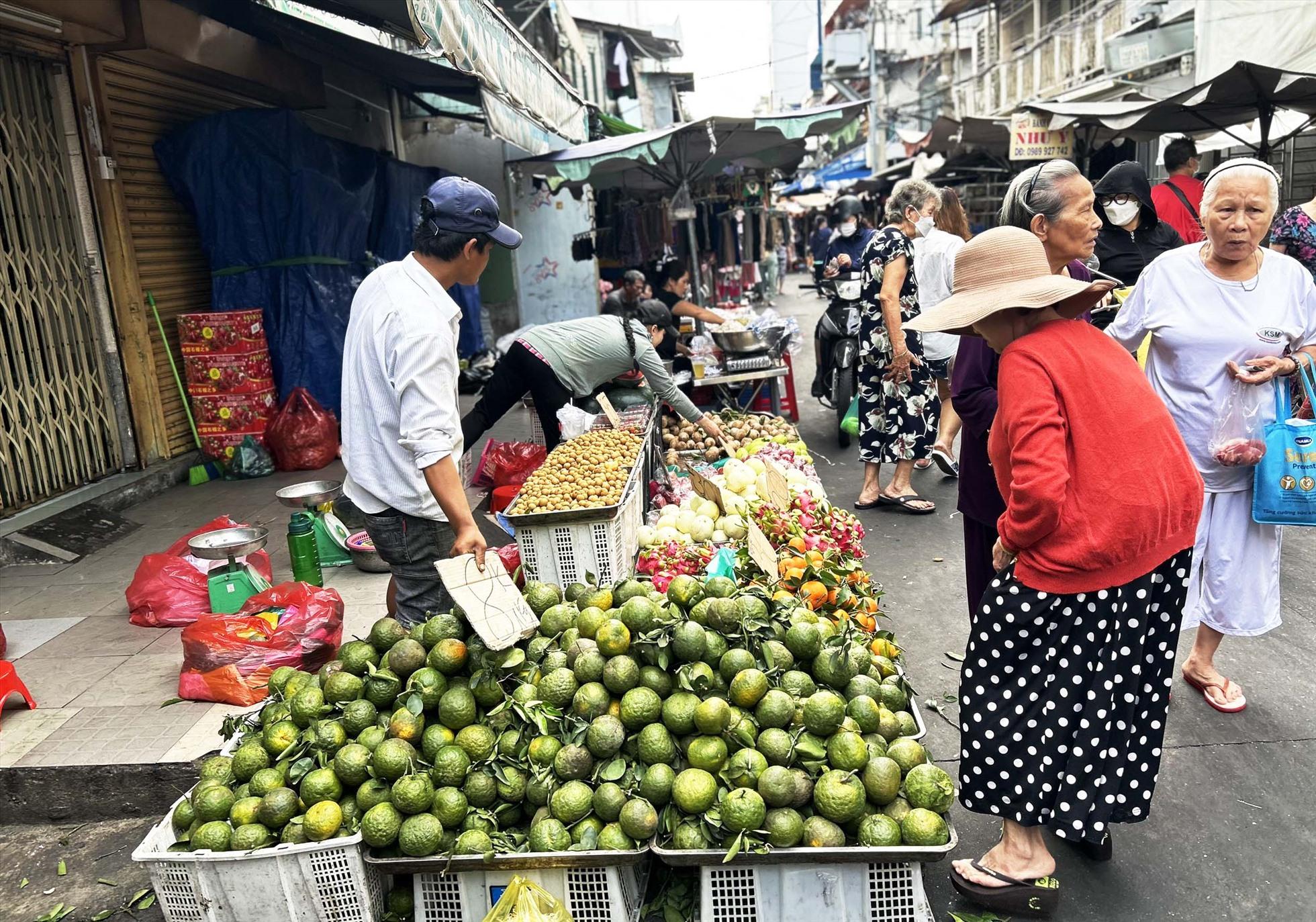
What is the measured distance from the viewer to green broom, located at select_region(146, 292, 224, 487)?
7.23 metres

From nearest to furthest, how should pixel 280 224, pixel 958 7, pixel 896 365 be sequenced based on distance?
pixel 896 365 < pixel 280 224 < pixel 958 7

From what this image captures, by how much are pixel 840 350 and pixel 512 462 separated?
3.55 m

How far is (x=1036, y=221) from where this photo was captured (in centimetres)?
290

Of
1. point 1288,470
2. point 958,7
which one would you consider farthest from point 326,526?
point 958,7

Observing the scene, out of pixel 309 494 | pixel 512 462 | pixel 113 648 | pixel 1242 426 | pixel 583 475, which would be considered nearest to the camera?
pixel 1242 426

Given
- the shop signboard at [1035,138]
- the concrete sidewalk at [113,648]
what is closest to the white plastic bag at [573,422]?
the concrete sidewalk at [113,648]

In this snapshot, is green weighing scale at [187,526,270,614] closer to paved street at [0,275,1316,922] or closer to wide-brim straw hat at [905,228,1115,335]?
paved street at [0,275,1316,922]

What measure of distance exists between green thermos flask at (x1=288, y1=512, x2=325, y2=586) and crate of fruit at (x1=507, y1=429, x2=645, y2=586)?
1.35 m

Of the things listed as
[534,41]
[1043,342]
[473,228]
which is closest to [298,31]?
[473,228]

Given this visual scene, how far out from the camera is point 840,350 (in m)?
8.42

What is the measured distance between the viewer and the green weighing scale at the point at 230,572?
4.42 meters

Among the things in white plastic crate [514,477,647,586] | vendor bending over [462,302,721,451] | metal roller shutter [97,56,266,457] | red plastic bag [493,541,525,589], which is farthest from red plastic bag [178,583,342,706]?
metal roller shutter [97,56,266,457]

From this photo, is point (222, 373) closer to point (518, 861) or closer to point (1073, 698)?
point (518, 861)

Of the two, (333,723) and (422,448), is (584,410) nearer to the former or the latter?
(422,448)
